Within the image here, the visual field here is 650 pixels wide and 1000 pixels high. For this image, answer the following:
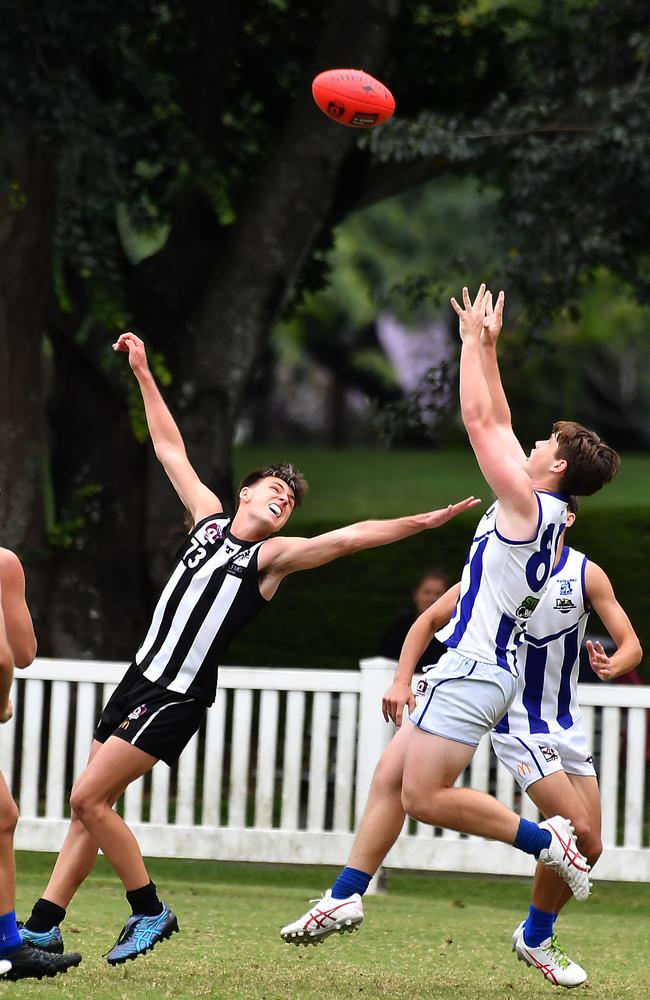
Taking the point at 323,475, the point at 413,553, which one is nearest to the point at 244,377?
the point at 413,553

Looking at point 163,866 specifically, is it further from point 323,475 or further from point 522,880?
point 323,475

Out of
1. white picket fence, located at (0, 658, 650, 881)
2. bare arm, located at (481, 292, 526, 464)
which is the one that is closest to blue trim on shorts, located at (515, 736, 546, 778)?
bare arm, located at (481, 292, 526, 464)

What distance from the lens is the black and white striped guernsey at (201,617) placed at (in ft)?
18.1

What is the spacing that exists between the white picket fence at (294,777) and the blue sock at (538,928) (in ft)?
9.20

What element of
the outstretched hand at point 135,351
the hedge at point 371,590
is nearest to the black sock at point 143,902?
the outstretched hand at point 135,351

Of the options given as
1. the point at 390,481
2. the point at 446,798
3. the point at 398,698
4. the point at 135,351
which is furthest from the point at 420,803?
the point at 390,481

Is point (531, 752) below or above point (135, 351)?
below

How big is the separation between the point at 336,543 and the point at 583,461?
0.97 meters

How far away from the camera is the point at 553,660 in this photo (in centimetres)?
586

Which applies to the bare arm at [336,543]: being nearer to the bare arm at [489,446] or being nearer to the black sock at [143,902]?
the bare arm at [489,446]

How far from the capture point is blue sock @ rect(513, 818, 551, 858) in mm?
5184

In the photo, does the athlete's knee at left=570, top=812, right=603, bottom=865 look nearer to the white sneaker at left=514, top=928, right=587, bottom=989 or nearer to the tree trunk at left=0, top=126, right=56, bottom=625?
the white sneaker at left=514, top=928, right=587, bottom=989

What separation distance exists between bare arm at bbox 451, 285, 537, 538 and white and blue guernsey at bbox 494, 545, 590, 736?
1.81 ft

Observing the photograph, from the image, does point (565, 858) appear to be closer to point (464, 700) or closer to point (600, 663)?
point (464, 700)
